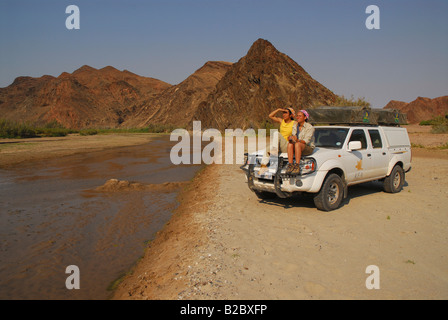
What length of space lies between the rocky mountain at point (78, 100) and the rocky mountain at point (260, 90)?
62765 mm

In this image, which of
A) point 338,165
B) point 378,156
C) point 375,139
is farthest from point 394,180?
point 338,165

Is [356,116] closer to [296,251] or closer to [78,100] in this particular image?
[296,251]

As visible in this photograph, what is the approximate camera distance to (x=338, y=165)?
7.19 m

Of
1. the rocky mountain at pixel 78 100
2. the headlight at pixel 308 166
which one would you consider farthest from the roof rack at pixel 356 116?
the rocky mountain at pixel 78 100

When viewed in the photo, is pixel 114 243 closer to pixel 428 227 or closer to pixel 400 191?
pixel 428 227

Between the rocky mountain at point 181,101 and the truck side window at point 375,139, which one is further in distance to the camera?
the rocky mountain at point 181,101

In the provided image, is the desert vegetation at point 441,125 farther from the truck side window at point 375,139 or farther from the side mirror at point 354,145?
the side mirror at point 354,145

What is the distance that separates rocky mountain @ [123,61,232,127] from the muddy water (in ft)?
259

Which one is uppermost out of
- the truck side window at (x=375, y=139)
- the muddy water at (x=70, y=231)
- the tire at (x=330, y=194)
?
the truck side window at (x=375, y=139)

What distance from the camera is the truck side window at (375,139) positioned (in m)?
8.40

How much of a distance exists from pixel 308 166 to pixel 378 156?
282 cm

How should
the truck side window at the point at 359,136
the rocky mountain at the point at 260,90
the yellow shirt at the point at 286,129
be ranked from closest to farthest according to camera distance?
1. the yellow shirt at the point at 286,129
2. the truck side window at the point at 359,136
3. the rocky mountain at the point at 260,90

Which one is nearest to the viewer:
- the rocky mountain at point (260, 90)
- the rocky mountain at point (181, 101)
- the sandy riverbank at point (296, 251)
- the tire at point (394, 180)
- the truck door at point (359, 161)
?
the sandy riverbank at point (296, 251)

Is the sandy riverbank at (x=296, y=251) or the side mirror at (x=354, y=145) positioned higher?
the side mirror at (x=354, y=145)
